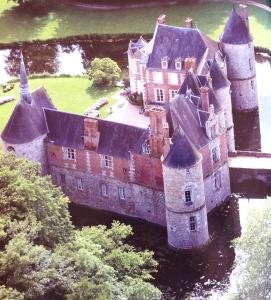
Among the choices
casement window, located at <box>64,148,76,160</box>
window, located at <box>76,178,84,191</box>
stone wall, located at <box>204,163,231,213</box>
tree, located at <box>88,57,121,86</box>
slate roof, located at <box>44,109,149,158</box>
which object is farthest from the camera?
tree, located at <box>88,57,121,86</box>

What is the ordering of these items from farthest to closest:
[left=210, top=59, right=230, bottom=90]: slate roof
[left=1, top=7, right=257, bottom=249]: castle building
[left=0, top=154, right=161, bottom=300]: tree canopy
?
[left=210, top=59, right=230, bottom=90]: slate roof → [left=1, top=7, right=257, bottom=249]: castle building → [left=0, top=154, right=161, bottom=300]: tree canopy

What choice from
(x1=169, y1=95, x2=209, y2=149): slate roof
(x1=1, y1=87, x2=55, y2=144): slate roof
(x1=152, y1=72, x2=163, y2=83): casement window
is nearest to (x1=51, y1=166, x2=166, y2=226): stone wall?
(x1=1, y1=87, x2=55, y2=144): slate roof

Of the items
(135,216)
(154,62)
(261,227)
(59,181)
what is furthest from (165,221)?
(154,62)

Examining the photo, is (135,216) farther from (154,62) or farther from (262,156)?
(154,62)

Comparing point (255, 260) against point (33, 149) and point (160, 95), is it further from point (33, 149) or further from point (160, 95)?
point (160, 95)

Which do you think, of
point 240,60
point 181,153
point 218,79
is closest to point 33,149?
point 181,153

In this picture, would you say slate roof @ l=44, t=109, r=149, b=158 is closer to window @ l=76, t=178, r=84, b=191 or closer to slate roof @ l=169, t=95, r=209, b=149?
slate roof @ l=169, t=95, r=209, b=149

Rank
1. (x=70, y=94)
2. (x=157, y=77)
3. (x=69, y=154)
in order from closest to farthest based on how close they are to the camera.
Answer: (x=69, y=154) < (x=157, y=77) < (x=70, y=94)
